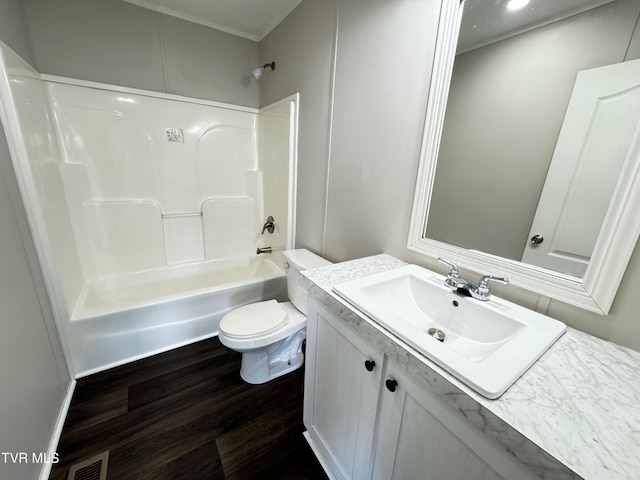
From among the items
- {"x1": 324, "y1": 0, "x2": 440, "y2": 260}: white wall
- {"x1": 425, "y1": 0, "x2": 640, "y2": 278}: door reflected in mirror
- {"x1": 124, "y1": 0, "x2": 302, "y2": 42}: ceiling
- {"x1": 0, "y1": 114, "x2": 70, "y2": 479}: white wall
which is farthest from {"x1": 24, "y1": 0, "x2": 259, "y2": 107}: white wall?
{"x1": 425, "y1": 0, "x2": 640, "y2": 278}: door reflected in mirror

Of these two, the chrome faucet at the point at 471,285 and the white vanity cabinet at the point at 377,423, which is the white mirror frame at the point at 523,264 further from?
the white vanity cabinet at the point at 377,423

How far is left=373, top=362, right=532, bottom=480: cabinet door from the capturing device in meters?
0.53

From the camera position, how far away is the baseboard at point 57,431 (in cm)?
109

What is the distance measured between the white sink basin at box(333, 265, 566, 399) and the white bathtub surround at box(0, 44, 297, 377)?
52.2 inches

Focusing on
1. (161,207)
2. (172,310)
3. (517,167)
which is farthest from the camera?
(161,207)

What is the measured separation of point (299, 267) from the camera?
1.67 metres

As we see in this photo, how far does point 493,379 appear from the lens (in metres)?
0.54

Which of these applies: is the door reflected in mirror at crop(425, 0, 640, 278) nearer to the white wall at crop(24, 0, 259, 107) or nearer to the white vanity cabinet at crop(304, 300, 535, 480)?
the white vanity cabinet at crop(304, 300, 535, 480)

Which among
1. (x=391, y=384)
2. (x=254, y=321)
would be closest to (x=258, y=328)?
Result: (x=254, y=321)

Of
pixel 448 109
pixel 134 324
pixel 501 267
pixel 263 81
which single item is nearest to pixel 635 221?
pixel 501 267

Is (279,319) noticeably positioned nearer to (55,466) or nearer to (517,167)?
(55,466)

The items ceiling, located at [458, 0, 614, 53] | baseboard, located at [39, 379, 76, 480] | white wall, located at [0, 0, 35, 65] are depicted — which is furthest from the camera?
white wall, located at [0, 0, 35, 65]

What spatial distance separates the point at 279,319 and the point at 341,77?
5.05 ft

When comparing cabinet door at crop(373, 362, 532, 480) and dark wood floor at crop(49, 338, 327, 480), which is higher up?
cabinet door at crop(373, 362, 532, 480)
